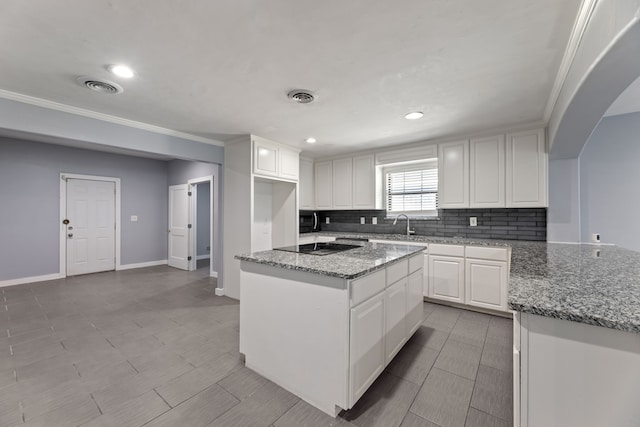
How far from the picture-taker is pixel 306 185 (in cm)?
511

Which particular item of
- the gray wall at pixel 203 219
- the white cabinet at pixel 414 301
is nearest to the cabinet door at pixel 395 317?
the white cabinet at pixel 414 301

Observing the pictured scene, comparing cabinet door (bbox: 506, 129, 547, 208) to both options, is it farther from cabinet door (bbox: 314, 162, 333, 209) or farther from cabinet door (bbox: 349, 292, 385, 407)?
cabinet door (bbox: 314, 162, 333, 209)

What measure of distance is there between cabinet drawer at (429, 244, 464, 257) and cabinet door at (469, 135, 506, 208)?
0.65 m

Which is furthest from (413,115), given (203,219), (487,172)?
(203,219)

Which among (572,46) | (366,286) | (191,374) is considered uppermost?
(572,46)

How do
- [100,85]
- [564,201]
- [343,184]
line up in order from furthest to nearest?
[343,184], [564,201], [100,85]

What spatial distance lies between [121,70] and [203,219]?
17.0 ft

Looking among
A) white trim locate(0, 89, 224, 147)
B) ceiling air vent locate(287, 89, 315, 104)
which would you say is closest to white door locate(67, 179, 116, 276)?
white trim locate(0, 89, 224, 147)

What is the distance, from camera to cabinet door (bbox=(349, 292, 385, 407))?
1.63 metres

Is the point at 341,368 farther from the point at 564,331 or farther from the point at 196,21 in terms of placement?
the point at 196,21

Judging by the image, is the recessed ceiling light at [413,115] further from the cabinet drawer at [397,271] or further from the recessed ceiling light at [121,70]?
the recessed ceiling light at [121,70]

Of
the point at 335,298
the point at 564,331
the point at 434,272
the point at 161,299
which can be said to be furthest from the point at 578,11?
the point at 161,299

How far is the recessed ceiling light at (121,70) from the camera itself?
6.62 ft

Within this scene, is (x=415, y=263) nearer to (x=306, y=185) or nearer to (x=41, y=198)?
(x=306, y=185)
